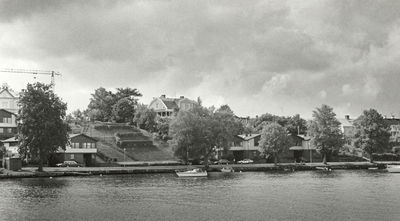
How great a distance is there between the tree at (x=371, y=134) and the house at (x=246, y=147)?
27.8m

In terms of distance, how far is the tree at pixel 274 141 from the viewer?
385 ft

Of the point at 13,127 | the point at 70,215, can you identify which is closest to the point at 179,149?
the point at 13,127

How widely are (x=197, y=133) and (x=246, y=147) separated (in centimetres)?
2920

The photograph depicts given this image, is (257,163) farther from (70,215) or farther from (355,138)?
(70,215)

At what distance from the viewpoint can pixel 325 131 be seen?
126250 mm

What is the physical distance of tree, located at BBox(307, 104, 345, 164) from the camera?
126 meters

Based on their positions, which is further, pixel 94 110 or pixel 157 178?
pixel 94 110

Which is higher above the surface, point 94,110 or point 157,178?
point 94,110

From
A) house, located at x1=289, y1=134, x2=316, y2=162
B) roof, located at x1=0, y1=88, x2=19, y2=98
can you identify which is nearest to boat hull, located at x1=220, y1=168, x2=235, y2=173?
house, located at x1=289, y1=134, x2=316, y2=162

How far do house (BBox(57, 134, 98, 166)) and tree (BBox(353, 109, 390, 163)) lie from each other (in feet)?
236

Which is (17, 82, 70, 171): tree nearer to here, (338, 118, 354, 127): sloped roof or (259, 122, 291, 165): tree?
(259, 122, 291, 165): tree

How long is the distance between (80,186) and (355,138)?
8577cm

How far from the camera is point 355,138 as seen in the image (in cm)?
13388

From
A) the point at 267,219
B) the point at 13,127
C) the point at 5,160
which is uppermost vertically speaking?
the point at 13,127
